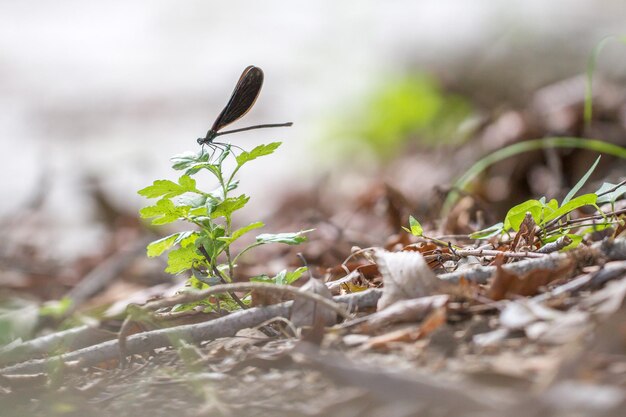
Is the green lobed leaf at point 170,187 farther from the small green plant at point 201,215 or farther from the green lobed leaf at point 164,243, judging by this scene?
the green lobed leaf at point 164,243

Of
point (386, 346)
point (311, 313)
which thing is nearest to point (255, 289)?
point (311, 313)

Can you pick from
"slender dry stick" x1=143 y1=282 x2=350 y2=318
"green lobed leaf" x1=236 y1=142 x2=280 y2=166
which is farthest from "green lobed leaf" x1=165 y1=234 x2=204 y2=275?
"green lobed leaf" x1=236 y1=142 x2=280 y2=166

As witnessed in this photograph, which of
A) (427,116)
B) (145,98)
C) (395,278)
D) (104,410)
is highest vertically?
(145,98)

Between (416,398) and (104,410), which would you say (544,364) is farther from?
(104,410)

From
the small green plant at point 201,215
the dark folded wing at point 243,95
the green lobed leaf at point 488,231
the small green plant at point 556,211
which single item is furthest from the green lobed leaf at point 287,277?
the green lobed leaf at point 488,231

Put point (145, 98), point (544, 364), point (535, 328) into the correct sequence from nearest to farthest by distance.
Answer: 1. point (544, 364)
2. point (535, 328)
3. point (145, 98)

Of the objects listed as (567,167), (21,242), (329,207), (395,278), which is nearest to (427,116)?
(329,207)
